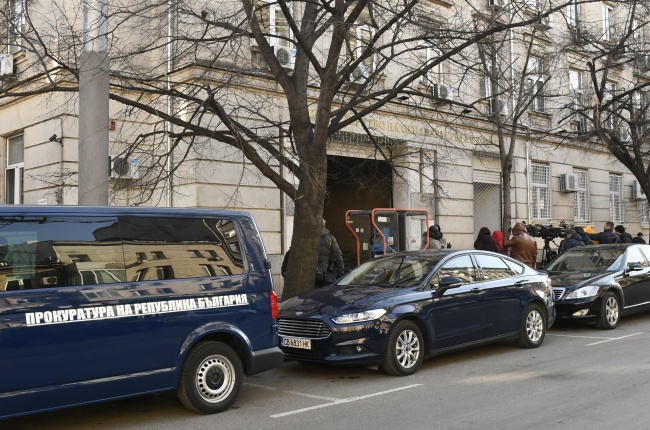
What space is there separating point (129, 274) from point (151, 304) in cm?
34

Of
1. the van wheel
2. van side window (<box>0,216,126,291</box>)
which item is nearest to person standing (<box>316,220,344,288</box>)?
the van wheel

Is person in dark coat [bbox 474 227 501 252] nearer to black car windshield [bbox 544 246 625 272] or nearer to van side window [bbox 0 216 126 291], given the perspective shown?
black car windshield [bbox 544 246 625 272]

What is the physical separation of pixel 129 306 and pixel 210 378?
3.85ft

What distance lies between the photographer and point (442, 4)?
19672 millimetres

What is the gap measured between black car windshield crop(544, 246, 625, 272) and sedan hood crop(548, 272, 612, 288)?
0.32 meters

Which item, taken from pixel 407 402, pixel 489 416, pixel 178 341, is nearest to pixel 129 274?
pixel 178 341

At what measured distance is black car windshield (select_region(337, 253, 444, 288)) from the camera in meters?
8.91

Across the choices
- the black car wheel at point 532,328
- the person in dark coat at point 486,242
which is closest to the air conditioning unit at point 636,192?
the person in dark coat at point 486,242

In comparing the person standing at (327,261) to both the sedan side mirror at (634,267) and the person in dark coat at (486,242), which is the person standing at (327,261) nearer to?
the person in dark coat at (486,242)

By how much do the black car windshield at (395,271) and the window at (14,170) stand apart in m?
10.3

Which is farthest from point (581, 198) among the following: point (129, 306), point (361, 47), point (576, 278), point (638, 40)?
point (129, 306)

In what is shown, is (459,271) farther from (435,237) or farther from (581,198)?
(581,198)

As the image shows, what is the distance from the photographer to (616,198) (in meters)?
27.6

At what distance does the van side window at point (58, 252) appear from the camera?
550 centimetres
